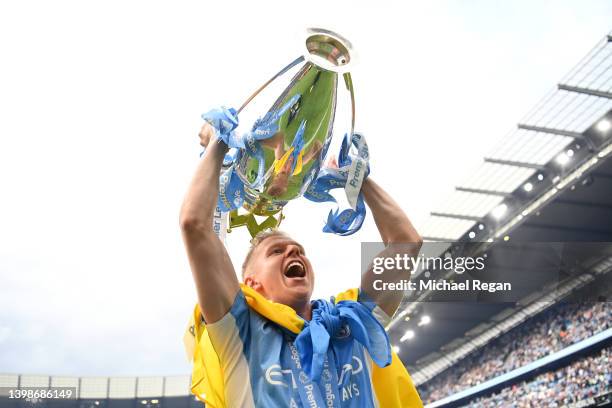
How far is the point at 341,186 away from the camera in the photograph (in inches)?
84.6

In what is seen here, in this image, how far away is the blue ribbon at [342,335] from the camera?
1.78 metres

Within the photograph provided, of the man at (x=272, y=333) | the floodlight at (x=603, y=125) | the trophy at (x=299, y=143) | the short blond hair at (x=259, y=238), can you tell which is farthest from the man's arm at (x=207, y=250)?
the floodlight at (x=603, y=125)

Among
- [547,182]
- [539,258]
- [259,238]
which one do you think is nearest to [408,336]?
[547,182]

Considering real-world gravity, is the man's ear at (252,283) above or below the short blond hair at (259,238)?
below

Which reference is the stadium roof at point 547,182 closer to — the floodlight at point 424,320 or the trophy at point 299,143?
the floodlight at point 424,320

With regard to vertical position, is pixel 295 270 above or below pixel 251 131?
below

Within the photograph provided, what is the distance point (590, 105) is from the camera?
12938mm

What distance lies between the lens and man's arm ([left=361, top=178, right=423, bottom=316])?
2.12 metres

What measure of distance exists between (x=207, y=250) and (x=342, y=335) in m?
0.47

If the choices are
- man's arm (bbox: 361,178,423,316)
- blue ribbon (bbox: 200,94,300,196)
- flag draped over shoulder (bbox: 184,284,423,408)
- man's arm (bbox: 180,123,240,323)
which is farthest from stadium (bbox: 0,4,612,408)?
man's arm (bbox: 180,123,240,323)

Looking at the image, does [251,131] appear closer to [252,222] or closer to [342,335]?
[252,222]

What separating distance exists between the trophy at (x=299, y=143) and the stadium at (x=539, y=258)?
6661mm

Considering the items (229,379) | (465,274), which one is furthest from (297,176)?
(465,274)

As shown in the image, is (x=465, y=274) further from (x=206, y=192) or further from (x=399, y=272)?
(x=206, y=192)
